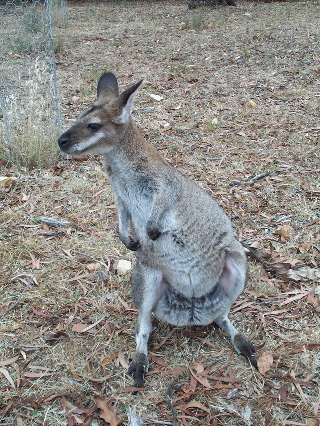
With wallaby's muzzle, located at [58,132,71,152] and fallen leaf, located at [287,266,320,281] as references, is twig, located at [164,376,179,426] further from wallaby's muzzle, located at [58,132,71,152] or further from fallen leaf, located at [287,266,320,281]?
wallaby's muzzle, located at [58,132,71,152]

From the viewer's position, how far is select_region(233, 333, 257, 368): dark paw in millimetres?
2646

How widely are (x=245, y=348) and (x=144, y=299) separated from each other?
0.70 meters

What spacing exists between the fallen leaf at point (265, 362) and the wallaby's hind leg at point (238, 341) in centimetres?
4

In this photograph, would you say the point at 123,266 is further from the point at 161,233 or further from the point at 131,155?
the point at 131,155

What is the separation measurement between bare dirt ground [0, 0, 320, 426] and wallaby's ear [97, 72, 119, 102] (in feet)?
4.54

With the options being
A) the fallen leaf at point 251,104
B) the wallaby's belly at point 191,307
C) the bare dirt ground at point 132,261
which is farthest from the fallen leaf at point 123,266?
the fallen leaf at point 251,104

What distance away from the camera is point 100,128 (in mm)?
2594

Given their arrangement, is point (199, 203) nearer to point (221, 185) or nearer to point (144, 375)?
point (144, 375)

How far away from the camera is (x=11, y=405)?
238 cm

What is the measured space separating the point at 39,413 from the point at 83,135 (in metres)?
1.58

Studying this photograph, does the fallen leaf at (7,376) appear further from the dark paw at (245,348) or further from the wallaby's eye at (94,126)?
the wallaby's eye at (94,126)

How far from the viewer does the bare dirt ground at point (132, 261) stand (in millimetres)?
2428

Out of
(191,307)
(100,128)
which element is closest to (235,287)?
(191,307)

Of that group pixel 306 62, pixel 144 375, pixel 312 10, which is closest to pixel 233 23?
pixel 312 10
